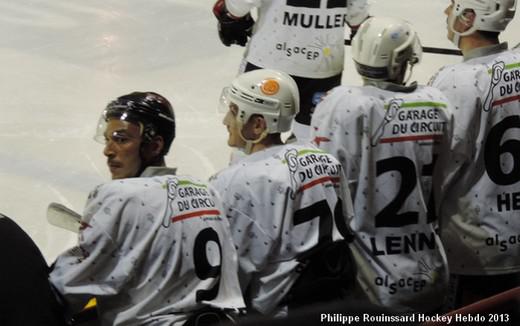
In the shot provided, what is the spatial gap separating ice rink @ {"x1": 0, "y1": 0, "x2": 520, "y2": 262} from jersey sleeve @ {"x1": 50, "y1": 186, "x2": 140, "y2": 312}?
1252mm

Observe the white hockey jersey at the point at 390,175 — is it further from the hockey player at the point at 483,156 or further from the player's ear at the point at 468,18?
the player's ear at the point at 468,18

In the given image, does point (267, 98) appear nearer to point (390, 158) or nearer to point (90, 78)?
point (390, 158)

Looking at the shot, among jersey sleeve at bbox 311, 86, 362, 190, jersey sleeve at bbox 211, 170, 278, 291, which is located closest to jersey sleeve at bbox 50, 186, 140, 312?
jersey sleeve at bbox 211, 170, 278, 291

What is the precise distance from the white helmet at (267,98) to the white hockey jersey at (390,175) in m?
0.11

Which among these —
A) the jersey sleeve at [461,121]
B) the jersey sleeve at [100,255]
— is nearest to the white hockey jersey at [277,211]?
the jersey sleeve at [100,255]

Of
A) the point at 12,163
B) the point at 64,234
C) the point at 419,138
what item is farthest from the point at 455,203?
the point at 12,163

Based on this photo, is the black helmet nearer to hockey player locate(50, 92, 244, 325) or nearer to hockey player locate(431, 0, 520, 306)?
hockey player locate(50, 92, 244, 325)

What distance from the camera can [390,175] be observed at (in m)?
2.63

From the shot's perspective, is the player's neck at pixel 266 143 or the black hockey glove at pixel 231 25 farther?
the black hockey glove at pixel 231 25

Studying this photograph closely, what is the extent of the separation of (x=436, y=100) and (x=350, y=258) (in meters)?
0.47

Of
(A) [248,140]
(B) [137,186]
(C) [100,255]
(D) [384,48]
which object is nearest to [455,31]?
(D) [384,48]

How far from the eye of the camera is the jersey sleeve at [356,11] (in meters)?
3.61

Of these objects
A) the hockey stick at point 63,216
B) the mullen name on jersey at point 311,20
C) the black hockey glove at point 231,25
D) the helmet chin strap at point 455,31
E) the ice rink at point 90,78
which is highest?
the helmet chin strap at point 455,31

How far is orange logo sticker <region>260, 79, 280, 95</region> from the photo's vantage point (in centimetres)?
256
